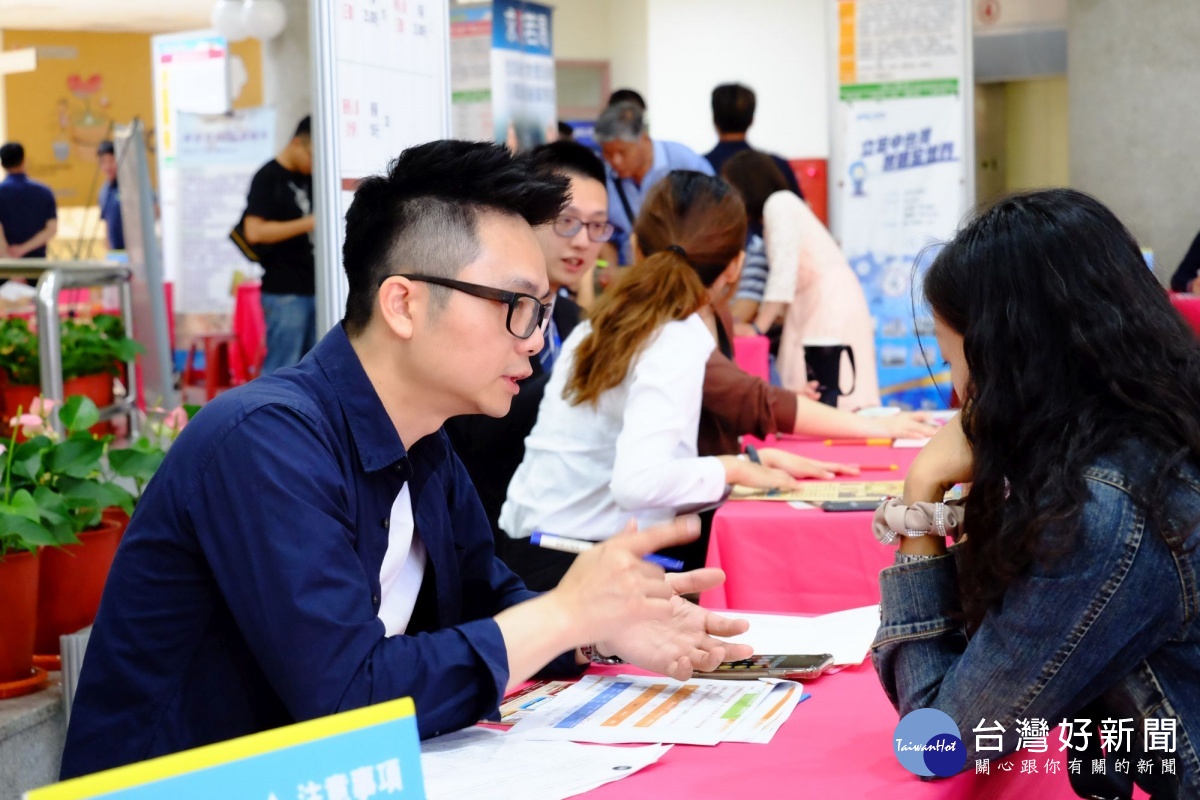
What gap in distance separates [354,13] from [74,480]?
1.02m

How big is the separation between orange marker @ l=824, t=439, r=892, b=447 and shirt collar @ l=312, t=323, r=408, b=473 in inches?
78.2

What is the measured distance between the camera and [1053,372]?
125 centimetres

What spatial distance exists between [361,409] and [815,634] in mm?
681

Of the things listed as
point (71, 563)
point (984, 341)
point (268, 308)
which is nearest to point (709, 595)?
point (71, 563)

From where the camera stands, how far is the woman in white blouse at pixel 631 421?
2473mm

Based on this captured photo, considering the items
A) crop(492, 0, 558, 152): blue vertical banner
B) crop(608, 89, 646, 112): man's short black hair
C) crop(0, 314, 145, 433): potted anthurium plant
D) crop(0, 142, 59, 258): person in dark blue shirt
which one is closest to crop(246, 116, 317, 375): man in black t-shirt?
crop(492, 0, 558, 152): blue vertical banner

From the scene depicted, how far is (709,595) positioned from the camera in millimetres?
2490

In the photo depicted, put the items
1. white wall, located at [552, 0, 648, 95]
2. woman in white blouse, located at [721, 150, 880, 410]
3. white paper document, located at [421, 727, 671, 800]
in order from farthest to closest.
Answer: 1. white wall, located at [552, 0, 648, 95]
2. woman in white blouse, located at [721, 150, 880, 410]
3. white paper document, located at [421, 727, 671, 800]

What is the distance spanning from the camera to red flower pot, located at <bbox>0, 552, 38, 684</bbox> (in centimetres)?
207

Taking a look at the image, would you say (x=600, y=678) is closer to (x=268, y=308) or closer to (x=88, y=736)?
(x=88, y=736)

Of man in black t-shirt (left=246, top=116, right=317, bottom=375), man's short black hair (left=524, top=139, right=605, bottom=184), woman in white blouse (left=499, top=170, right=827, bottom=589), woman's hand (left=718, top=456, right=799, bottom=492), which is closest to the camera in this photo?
woman in white blouse (left=499, top=170, right=827, bottom=589)

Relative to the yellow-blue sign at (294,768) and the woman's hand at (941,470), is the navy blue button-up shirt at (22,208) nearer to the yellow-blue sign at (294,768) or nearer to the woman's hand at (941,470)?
the woman's hand at (941,470)

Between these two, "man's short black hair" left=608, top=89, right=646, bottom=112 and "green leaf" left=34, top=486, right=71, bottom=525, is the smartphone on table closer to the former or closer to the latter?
"green leaf" left=34, top=486, right=71, bottom=525

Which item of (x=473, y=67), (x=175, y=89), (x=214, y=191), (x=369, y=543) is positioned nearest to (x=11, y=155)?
(x=175, y=89)
